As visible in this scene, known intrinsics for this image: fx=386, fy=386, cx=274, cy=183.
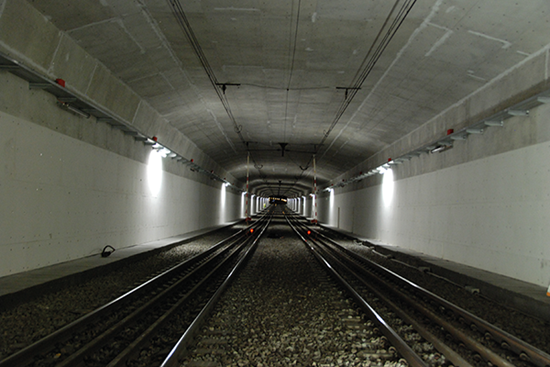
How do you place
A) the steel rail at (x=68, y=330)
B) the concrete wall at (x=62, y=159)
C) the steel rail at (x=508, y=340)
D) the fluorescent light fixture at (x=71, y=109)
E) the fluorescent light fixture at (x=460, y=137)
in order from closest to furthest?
the steel rail at (x=68, y=330)
the steel rail at (x=508, y=340)
the concrete wall at (x=62, y=159)
the fluorescent light fixture at (x=71, y=109)
the fluorescent light fixture at (x=460, y=137)

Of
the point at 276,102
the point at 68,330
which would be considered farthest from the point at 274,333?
the point at 276,102

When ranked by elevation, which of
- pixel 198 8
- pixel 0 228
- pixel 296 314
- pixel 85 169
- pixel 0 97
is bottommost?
pixel 296 314

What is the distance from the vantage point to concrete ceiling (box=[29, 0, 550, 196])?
673cm

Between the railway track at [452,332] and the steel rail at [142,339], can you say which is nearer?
the steel rail at [142,339]

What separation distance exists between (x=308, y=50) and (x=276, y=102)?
4481 mm

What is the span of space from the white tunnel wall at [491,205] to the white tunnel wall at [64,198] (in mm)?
9304

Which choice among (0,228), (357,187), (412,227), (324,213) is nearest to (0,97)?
(0,228)

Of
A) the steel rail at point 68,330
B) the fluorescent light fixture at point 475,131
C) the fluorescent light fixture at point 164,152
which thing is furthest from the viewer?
the fluorescent light fixture at point 164,152

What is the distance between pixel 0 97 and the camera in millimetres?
6316

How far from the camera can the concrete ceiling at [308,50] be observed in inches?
265

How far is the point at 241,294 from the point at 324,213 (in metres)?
31.7

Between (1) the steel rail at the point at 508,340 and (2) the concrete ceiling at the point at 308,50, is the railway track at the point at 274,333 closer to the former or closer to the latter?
(1) the steel rail at the point at 508,340

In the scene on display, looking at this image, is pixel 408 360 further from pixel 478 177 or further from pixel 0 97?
pixel 0 97

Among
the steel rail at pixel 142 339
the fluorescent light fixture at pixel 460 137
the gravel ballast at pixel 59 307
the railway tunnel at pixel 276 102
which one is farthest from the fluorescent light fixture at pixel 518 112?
the gravel ballast at pixel 59 307
